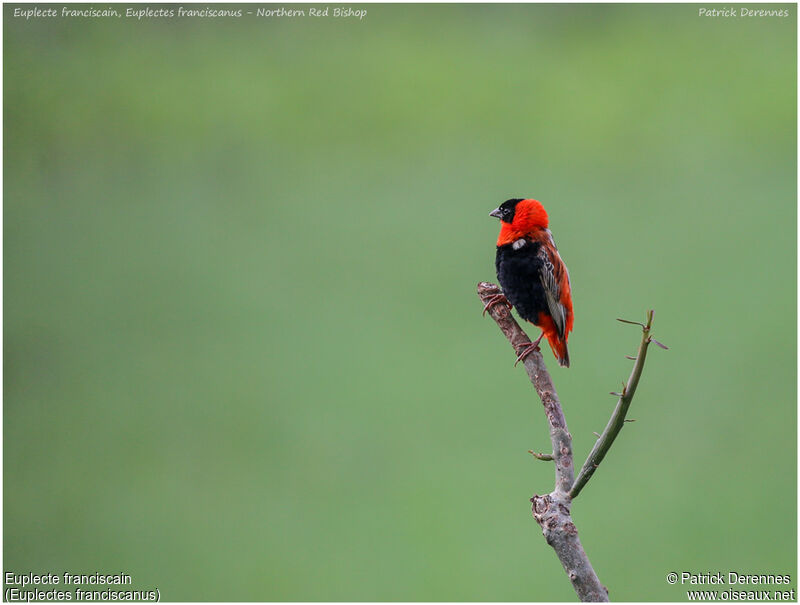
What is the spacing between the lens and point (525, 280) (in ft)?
4.56

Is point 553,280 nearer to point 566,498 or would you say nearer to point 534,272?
point 534,272

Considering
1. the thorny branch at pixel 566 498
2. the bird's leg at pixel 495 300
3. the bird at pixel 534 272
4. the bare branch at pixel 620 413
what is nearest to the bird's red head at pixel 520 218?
the bird at pixel 534 272

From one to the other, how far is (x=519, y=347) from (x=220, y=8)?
379cm

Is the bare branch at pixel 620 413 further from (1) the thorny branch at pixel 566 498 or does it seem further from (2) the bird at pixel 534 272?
(2) the bird at pixel 534 272

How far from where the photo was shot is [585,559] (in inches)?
36.6

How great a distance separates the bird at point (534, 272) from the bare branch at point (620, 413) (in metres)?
0.51

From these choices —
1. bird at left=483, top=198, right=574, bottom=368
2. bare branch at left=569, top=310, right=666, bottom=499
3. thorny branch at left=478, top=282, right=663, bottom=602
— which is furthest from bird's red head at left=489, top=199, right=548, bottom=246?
bare branch at left=569, top=310, right=666, bottom=499

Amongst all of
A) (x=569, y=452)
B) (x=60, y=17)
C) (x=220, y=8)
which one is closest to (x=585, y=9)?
(x=220, y=8)

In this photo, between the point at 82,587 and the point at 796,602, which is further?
the point at 82,587

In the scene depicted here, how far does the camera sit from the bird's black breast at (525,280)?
4.55 ft

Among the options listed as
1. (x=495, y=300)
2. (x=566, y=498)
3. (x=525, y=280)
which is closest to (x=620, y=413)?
(x=566, y=498)

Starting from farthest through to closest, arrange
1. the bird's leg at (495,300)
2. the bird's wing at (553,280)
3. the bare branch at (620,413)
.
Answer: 1. the bird's wing at (553,280)
2. the bird's leg at (495,300)
3. the bare branch at (620,413)

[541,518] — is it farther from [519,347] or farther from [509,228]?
[509,228]

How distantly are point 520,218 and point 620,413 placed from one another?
2.14ft
